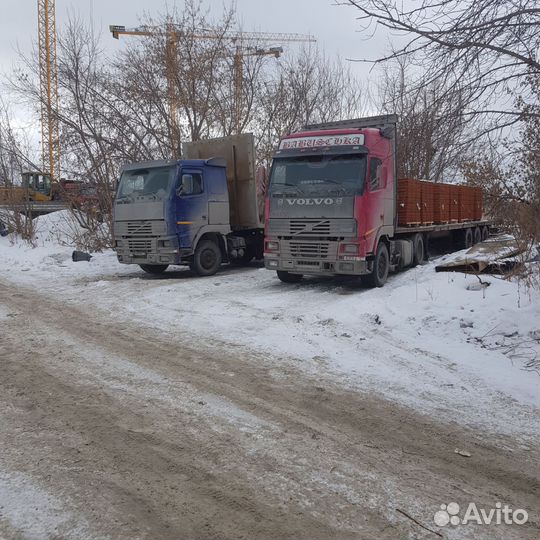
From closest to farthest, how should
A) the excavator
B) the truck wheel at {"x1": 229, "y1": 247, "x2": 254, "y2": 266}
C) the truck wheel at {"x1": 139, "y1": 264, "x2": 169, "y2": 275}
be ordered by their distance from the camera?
the truck wheel at {"x1": 139, "y1": 264, "x2": 169, "y2": 275}
the truck wheel at {"x1": 229, "y1": 247, "x2": 254, "y2": 266}
the excavator

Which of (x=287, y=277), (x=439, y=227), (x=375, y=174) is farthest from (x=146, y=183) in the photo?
(x=439, y=227)

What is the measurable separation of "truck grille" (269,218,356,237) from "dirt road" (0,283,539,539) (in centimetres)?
515

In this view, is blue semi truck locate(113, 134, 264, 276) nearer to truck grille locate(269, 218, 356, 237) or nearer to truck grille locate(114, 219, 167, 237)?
truck grille locate(114, 219, 167, 237)

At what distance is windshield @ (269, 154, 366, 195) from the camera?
10688 mm

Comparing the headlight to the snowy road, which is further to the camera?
the headlight

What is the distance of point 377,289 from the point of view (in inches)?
429

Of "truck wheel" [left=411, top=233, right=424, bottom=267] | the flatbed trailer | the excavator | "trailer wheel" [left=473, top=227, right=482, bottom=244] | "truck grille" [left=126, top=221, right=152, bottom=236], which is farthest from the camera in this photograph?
the excavator

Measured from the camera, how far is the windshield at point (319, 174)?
10.7m

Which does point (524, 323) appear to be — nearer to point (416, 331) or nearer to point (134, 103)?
point (416, 331)

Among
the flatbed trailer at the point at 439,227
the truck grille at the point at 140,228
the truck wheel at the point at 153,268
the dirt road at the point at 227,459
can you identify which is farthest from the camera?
the truck wheel at the point at 153,268

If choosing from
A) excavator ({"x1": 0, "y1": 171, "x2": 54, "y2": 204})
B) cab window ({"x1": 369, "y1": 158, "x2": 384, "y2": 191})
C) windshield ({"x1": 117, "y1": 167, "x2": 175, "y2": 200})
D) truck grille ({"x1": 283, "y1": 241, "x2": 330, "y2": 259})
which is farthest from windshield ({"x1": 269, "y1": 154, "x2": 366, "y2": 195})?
excavator ({"x1": 0, "y1": 171, "x2": 54, "y2": 204})

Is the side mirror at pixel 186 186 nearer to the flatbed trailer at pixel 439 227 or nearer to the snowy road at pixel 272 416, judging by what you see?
the snowy road at pixel 272 416

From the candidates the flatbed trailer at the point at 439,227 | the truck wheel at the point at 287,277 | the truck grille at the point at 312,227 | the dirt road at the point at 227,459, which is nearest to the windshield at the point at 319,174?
the truck grille at the point at 312,227

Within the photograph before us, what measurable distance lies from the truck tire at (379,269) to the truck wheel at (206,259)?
4.60 meters
